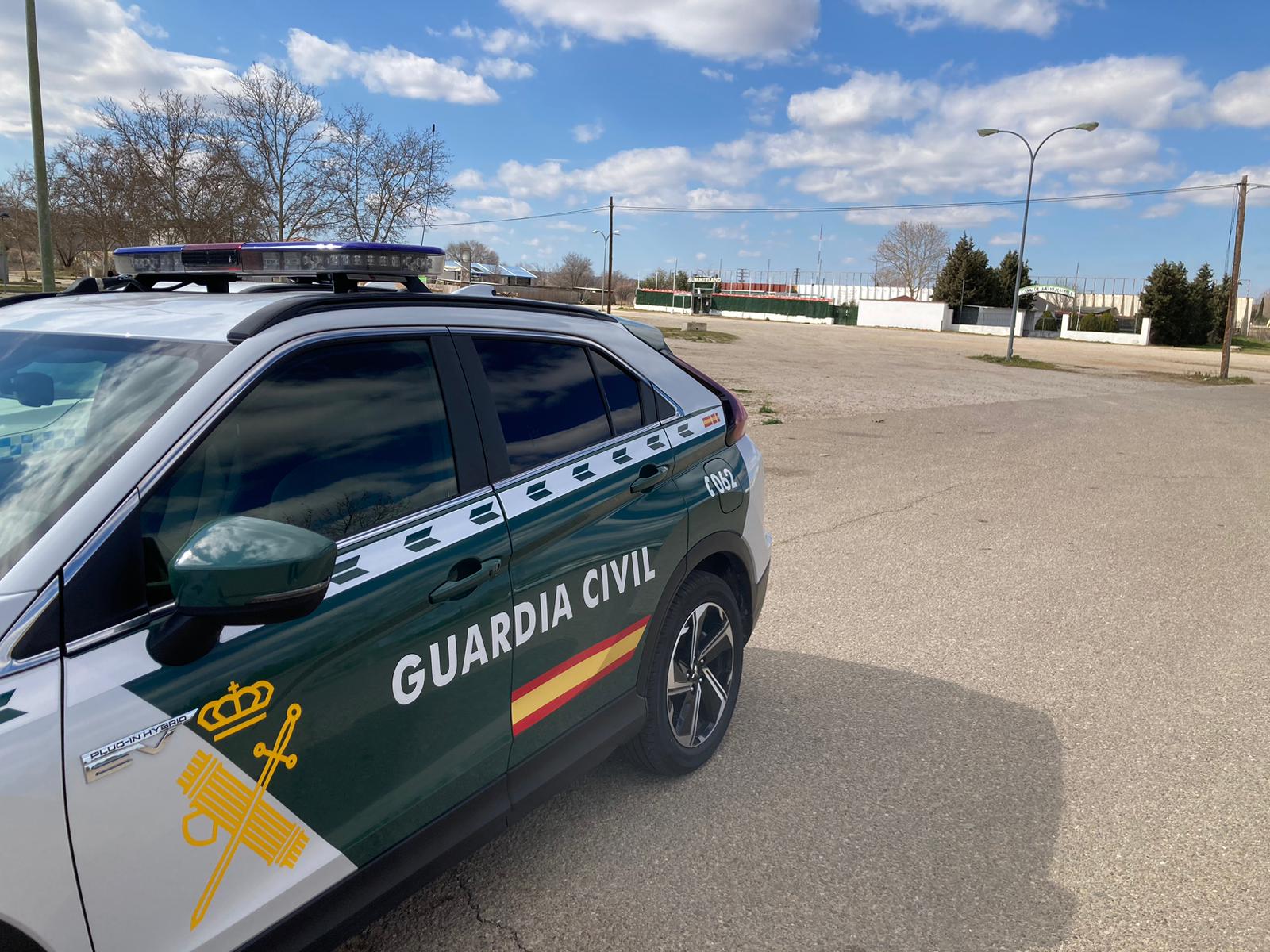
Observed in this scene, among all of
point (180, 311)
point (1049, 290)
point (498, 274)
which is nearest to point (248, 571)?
point (180, 311)

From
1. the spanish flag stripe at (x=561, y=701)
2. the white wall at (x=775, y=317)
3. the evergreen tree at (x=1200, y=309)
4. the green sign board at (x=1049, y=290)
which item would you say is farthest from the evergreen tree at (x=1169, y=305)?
the spanish flag stripe at (x=561, y=701)

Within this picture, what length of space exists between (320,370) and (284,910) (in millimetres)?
1154

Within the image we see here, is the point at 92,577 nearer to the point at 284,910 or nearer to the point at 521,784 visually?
the point at 284,910

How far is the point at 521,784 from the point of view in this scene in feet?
7.94

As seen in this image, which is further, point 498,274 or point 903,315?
point 903,315

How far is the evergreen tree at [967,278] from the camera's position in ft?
255

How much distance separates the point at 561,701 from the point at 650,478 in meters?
0.79

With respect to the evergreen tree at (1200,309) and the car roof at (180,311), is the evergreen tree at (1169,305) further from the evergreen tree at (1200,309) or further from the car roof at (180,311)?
the car roof at (180,311)

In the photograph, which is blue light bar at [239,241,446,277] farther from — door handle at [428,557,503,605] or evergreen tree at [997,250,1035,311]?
evergreen tree at [997,250,1035,311]

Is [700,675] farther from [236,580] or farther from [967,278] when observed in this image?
[967,278]

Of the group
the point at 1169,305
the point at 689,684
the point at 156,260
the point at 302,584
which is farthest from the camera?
the point at 1169,305

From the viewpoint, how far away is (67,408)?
1.98 metres

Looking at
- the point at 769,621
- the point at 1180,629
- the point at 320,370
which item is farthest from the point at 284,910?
the point at 1180,629

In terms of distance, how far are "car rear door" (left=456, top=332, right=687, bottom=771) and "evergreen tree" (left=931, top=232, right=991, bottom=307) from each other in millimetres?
81098
